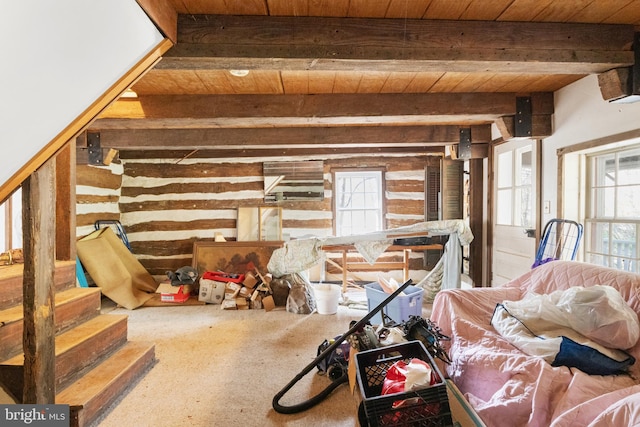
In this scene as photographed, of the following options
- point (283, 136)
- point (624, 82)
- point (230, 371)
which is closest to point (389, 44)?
point (624, 82)

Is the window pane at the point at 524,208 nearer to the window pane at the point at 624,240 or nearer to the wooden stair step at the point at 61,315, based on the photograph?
the window pane at the point at 624,240

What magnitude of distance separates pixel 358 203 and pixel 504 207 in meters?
2.10

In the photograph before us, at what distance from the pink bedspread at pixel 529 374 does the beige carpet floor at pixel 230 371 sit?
2.16 feet

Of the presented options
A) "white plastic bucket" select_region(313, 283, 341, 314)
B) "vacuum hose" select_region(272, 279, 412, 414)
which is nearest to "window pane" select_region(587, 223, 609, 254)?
"vacuum hose" select_region(272, 279, 412, 414)

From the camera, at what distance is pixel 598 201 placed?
249cm

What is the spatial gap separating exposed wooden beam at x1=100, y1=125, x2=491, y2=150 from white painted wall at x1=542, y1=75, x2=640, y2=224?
2.95 feet

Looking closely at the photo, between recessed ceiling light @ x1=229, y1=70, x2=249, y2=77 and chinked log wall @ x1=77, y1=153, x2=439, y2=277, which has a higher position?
recessed ceiling light @ x1=229, y1=70, x2=249, y2=77

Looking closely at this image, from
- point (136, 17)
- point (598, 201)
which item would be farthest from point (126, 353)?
point (598, 201)

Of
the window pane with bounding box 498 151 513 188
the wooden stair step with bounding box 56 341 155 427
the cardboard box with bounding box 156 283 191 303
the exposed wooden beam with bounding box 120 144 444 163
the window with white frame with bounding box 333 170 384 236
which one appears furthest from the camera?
the window with white frame with bounding box 333 170 384 236

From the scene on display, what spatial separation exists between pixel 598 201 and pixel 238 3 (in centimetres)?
292

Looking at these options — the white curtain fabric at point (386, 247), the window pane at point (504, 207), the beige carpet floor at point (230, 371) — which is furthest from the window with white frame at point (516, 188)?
the beige carpet floor at point (230, 371)

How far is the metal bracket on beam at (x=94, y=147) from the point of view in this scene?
11.2 feet

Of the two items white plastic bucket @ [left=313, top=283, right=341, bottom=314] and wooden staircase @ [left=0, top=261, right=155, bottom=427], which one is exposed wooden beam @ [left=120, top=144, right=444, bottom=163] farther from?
wooden staircase @ [left=0, top=261, right=155, bottom=427]

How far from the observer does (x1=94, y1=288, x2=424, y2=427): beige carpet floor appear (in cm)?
188
